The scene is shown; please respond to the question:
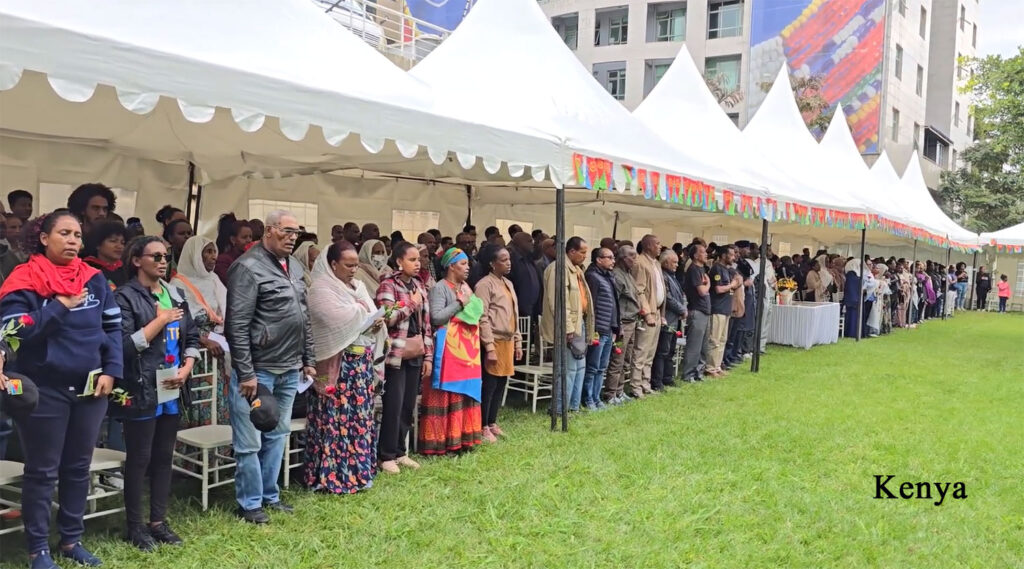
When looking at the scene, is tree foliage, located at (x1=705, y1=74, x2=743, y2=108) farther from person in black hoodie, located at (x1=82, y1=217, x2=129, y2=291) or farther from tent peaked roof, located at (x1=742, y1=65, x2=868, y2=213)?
person in black hoodie, located at (x1=82, y1=217, x2=129, y2=291)

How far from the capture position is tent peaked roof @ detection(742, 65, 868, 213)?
13383 millimetres

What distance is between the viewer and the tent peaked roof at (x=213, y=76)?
3.27 m

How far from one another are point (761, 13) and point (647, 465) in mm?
32113

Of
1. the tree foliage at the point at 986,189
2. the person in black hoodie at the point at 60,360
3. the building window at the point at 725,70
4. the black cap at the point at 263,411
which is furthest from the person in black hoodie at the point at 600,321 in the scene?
the building window at the point at 725,70

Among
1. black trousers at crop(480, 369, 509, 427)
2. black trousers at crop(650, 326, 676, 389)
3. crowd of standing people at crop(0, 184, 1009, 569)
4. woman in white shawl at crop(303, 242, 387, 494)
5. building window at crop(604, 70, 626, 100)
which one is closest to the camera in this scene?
crowd of standing people at crop(0, 184, 1009, 569)

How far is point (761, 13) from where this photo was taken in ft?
109

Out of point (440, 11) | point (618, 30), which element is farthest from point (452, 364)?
point (618, 30)

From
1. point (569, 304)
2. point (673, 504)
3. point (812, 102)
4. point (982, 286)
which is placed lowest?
point (673, 504)

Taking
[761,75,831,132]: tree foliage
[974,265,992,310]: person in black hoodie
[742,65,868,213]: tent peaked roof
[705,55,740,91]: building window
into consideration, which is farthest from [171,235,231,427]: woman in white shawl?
[705,55,740,91]: building window

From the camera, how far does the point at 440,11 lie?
1555cm

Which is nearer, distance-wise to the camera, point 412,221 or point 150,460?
point 150,460

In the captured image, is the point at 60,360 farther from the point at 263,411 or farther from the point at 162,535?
the point at 162,535

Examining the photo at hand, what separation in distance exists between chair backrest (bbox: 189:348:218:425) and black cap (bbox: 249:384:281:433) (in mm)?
850

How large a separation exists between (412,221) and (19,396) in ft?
30.2
